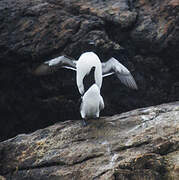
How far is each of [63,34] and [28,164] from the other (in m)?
3.25

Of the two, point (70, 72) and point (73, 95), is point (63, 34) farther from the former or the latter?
point (73, 95)

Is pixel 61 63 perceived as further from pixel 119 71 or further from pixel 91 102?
pixel 91 102

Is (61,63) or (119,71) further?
(61,63)

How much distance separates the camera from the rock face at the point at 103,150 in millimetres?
5188

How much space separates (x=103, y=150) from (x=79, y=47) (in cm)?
298

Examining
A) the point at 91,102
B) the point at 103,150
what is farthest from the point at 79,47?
the point at 103,150

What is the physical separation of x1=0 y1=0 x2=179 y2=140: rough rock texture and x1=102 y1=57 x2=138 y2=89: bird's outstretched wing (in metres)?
0.47

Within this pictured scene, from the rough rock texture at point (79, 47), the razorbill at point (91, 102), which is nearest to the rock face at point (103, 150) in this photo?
the razorbill at point (91, 102)

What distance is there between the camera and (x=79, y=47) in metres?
8.10

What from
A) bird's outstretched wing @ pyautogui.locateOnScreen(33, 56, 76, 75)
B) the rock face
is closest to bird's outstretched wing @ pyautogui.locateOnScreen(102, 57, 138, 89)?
bird's outstretched wing @ pyautogui.locateOnScreen(33, 56, 76, 75)

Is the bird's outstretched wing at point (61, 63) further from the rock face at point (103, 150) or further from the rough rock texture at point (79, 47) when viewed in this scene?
the rock face at point (103, 150)

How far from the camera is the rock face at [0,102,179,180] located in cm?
519

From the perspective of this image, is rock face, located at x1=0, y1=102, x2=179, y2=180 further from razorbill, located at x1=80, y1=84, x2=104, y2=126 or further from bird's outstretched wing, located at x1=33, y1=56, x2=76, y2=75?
bird's outstretched wing, located at x1=33, y1=56, x2=76, y2=75

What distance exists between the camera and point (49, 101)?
8.43 meters
